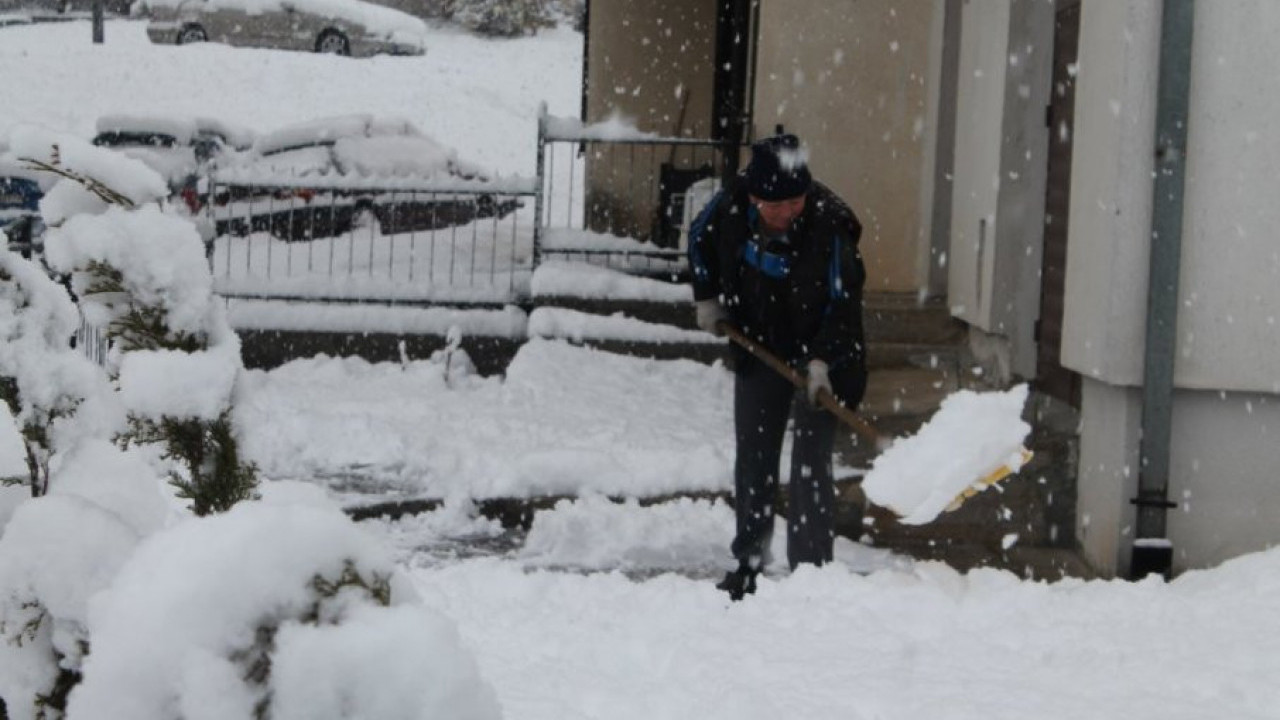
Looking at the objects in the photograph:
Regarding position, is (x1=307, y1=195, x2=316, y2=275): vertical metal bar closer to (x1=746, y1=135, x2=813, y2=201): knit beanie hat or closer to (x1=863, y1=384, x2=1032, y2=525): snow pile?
(x1=746, y1=135, x2=813, y2=201): knit beanie hat

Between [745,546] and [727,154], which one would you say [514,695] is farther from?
[727,154]

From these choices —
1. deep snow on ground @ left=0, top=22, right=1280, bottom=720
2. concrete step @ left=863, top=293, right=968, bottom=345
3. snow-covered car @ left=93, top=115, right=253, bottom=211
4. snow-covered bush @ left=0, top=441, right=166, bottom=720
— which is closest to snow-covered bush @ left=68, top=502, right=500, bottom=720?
snow-covered bush @ left=0, top=441, right=166, bottom=720

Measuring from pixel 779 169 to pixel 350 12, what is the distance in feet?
102

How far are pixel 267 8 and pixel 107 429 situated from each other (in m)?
34.1

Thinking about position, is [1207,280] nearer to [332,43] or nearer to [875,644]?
[875,644]

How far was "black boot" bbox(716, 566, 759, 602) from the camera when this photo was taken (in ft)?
20.0

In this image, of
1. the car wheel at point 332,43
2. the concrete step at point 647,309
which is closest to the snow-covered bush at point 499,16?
the car wheel at point 332,43

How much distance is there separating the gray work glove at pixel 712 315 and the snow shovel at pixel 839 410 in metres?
0.02

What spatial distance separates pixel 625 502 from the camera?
7449 millimetres

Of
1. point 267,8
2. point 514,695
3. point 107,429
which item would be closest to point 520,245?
point 514,695

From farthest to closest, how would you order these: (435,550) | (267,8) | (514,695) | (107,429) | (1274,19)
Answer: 1. (267,8)
2. (435,550)
3. (1274,19)
4. (514,695)
5. (107,429)

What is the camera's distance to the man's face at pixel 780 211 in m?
5.78

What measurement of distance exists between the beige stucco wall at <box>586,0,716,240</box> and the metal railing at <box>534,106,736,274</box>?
0.02 meters

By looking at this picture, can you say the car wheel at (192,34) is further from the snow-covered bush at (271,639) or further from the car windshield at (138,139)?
the snow-covered bush at (271,639)
